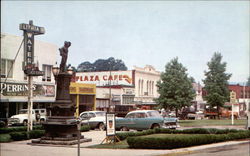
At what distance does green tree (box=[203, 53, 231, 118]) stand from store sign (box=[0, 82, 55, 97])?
28.0 m

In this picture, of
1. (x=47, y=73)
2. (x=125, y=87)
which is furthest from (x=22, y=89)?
(x=125, y=87)

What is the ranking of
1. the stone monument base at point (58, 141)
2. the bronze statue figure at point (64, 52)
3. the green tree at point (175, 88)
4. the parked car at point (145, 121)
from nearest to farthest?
the stone monument base at point (58, 141)
the bronze statue figure at point (64, 52)
the parked car at point (145, 121)
the green tree at point (175, 88)

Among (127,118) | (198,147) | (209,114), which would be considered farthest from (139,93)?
(198,147)

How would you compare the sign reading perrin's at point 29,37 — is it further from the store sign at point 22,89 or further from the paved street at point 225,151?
the paved street at point 225,151

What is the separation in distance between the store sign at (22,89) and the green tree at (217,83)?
28.0 meters

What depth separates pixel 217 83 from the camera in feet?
218

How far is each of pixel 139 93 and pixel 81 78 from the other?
1438cm

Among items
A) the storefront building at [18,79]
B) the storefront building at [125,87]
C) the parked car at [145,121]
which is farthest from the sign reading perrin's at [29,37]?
the storefront building at [125,87]

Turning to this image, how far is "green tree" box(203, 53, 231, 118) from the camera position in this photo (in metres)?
66.0

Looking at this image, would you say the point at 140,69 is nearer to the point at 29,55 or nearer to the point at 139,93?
the point at 139,93

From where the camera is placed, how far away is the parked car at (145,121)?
29.4 meters

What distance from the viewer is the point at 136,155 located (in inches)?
636

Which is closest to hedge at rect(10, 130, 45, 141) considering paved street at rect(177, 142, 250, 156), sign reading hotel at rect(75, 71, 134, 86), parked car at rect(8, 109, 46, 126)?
paved street at rect(177, 142, 250, 156)

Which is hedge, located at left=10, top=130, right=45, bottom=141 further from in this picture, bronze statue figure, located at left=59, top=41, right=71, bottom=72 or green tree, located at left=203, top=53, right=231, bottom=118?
green tree, located at left=203, top=53, right=231, bottom=118
